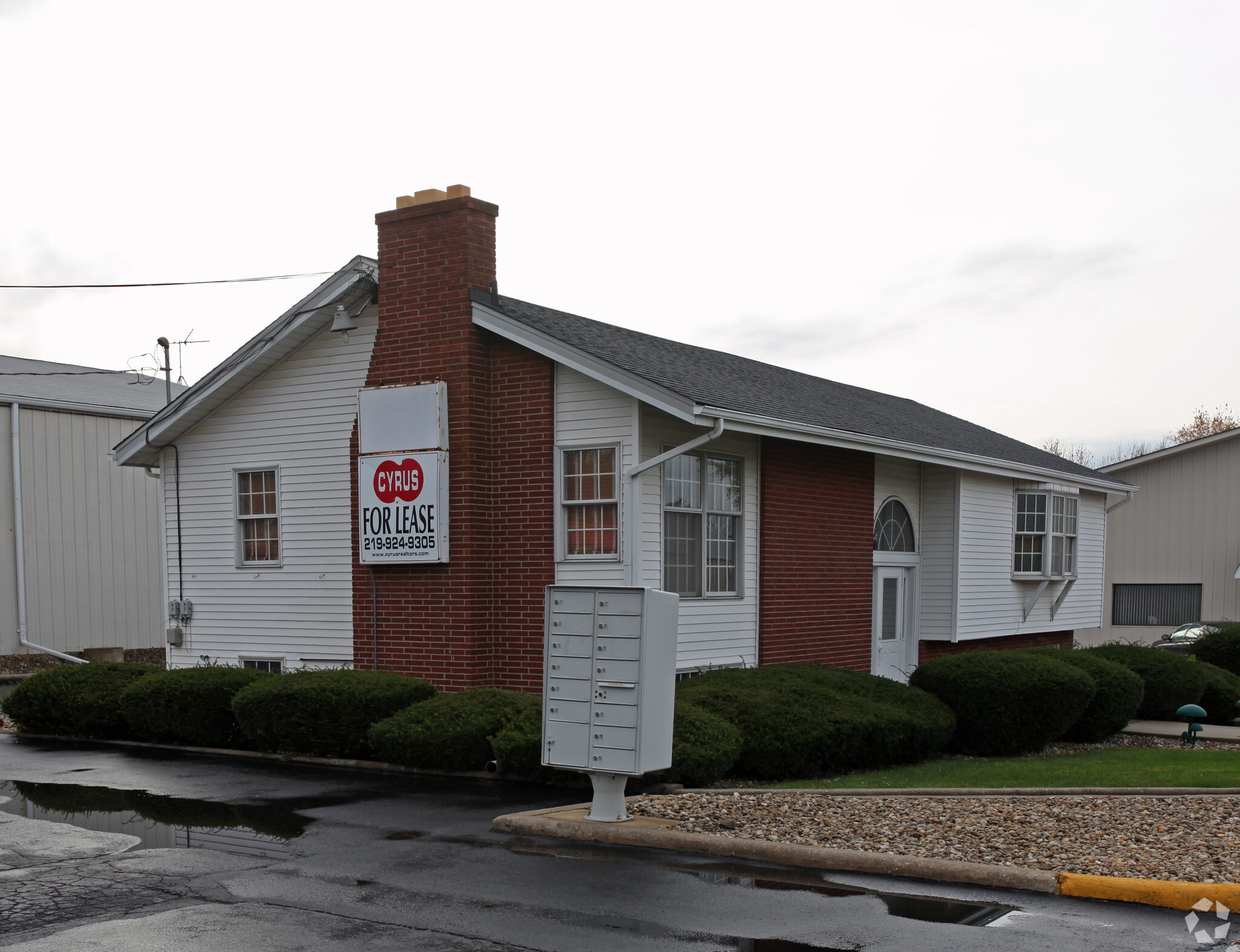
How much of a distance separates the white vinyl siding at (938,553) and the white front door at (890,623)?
434mm

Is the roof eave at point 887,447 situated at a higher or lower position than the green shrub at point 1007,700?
higher

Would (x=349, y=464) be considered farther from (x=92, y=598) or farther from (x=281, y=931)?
(x=92, y=598)

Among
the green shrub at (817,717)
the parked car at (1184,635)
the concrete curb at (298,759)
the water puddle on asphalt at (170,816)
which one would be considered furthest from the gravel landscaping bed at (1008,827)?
the parked car at (1184,635)

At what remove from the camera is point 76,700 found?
47.6 ft

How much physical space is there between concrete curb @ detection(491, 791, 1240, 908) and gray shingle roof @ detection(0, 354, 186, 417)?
805 inches

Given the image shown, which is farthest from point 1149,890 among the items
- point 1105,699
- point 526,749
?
point 1105,699

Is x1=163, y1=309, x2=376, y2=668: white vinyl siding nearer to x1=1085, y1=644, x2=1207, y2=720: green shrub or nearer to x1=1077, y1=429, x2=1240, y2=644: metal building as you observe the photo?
x1=1085, y1=644, x2=1207, y2=720: green shrub

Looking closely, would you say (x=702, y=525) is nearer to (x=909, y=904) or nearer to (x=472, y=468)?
(x=472, y=468)

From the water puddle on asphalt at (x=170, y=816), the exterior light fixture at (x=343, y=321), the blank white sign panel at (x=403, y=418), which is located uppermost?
the exterior light fixture at (x=343, y=321)

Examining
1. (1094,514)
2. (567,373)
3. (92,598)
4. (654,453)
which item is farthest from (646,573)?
(92,598)

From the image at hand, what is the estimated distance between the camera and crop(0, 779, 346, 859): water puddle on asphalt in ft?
28.6

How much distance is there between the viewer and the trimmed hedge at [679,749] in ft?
34.4

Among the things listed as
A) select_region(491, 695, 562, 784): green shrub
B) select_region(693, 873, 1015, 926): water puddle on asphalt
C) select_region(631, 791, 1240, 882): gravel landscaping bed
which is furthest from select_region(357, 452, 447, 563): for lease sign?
select_region(693, 873, 1015, 926): water puddle on asphalt

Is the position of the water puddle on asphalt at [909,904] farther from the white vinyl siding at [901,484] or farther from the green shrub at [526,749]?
the white vinyl siding at [901,484]
